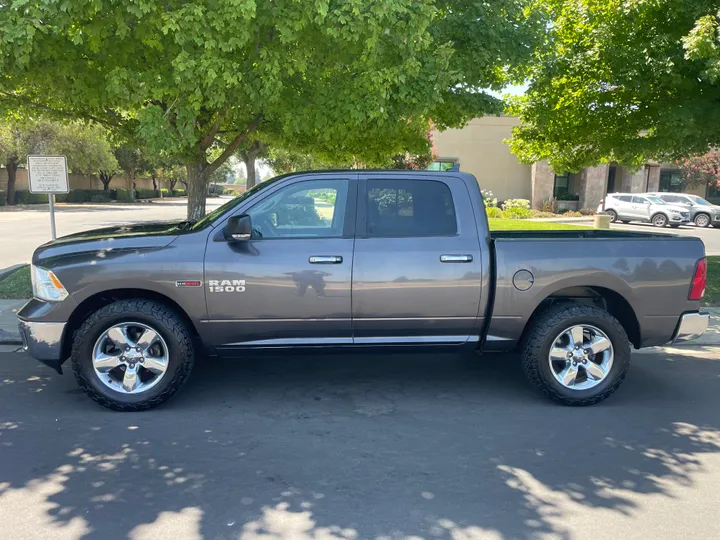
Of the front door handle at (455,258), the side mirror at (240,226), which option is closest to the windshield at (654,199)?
the front door handle at (455,258)

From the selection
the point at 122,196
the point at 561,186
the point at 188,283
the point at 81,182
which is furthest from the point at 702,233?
the point at 81,182

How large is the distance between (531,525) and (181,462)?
7.13ft

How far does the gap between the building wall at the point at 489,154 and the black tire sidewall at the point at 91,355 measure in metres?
30.6

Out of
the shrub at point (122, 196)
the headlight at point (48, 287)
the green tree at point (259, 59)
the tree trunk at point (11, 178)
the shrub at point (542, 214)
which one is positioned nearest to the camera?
the headlight at point (48, 287)

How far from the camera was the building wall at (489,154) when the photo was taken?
34156 millimetres

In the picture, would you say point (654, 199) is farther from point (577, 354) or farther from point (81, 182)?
point (81, 182)

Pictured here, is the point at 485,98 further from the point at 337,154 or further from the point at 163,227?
the point at 163,227

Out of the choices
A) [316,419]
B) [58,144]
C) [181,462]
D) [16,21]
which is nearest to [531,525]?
[316,419]

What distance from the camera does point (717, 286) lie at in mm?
9664

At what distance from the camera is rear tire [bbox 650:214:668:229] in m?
26.3

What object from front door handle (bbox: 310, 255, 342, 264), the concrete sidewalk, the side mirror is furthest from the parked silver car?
the side mirror

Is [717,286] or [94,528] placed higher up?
[717,286]

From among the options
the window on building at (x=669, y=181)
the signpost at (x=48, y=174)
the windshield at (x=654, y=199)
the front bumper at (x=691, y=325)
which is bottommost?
the front bumper at (x=691, y=325)

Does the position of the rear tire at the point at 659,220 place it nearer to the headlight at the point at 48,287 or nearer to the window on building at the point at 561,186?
the window on building at the point at 561,186
